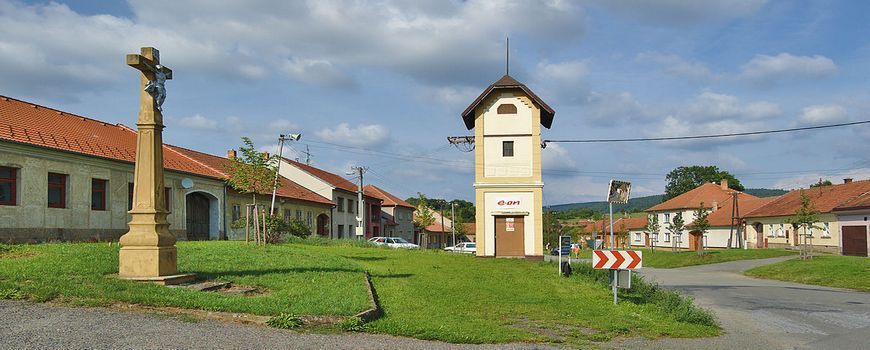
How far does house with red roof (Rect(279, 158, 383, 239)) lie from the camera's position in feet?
192

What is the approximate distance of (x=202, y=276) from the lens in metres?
12.7

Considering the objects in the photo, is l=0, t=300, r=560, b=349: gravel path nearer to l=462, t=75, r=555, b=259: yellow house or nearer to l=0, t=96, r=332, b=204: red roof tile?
l=0, t=96, r=332, b=204: red roof tile

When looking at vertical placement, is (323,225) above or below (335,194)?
below

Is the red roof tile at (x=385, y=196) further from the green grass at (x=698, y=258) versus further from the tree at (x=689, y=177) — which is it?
the tree at (x=689, y=177)

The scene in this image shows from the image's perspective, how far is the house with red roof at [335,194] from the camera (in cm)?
5856

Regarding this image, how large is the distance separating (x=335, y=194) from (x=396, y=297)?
4750 cm

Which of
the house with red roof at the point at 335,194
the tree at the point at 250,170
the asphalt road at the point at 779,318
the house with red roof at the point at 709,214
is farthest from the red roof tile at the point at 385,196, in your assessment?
the asphalt road at the point at 779,318

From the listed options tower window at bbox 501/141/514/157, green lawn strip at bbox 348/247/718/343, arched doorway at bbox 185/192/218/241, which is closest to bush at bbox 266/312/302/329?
green lawn strip at bbox 348/247/718/343

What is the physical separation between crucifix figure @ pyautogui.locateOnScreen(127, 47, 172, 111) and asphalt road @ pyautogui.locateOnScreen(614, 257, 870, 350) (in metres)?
9.39

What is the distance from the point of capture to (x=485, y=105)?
33.0 meters

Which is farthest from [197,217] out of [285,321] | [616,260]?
[285,321]

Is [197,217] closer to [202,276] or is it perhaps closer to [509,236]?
[509,236]

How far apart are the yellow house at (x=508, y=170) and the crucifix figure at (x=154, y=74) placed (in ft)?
68.8

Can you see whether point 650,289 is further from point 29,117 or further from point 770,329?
point 29,117
